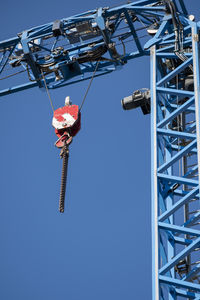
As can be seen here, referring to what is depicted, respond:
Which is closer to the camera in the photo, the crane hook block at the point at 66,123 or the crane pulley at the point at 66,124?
the crane pulley at the point at 66,124

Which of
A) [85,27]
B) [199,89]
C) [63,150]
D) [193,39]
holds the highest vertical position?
[85,27]

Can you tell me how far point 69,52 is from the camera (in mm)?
22047

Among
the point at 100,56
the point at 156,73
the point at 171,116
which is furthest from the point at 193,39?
the point at 100,56

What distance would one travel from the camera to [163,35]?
2038 cm

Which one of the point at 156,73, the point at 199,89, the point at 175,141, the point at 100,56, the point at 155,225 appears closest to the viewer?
the point at 155,225

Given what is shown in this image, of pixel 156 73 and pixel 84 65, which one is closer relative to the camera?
pixel 156 73

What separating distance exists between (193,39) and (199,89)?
1.88m

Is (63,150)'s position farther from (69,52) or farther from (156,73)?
(69,52)

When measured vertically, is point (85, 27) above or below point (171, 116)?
above

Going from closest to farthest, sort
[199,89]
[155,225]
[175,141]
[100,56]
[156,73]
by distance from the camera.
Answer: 1. [155,225]
2. [199,89]
3. [156,73]
4. [175,141]
5. [100,56]

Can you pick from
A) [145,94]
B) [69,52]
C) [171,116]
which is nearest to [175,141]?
[145,94]

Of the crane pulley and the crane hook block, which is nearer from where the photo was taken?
the crane pulley

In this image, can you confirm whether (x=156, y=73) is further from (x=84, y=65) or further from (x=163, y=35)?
(x=84, y=65)

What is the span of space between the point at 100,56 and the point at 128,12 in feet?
5.24
